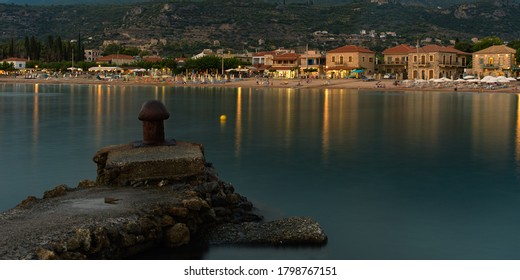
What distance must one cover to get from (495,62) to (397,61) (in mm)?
18546

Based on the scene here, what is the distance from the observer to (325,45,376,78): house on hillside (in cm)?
10938

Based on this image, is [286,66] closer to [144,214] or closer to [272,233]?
[272,233]

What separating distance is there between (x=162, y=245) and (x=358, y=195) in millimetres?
7301

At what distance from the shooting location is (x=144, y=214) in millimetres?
12016

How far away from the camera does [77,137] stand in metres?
32.6

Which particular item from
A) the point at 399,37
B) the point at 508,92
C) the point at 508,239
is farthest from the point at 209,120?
the point at 399,37

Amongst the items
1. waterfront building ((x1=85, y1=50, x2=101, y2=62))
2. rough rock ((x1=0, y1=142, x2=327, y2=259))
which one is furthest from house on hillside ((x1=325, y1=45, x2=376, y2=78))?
rough rock ((x1=0, y1=142, x2=327, y2=259))

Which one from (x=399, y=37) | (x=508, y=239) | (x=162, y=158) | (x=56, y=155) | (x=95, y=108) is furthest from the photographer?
(x=399, y=37)

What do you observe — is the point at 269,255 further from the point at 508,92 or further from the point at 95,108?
the point at 508,92

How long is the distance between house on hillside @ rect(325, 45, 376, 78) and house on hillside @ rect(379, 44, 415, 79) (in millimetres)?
2721

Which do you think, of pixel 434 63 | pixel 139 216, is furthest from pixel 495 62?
pixel 139 216

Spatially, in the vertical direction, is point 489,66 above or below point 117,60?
below

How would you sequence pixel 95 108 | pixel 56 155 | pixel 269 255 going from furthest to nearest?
pixel 95 108 < pixel 56 155 < pixel 269 255

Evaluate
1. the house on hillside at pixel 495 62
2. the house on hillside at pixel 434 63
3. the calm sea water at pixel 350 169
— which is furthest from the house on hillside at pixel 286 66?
the calm sea water at pixel 350 169
